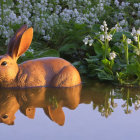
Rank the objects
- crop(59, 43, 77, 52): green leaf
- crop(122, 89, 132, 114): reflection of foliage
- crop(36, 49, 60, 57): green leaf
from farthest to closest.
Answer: crop(59, 43, 77, 52): green leaf < crop(36, 49, 60, 57): green leaf < crop(122, 89, 132, 114): reflection of foliage

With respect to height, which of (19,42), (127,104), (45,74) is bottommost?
(127,104)

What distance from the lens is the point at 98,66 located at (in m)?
4.80

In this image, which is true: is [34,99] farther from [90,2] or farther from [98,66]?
[90,2]

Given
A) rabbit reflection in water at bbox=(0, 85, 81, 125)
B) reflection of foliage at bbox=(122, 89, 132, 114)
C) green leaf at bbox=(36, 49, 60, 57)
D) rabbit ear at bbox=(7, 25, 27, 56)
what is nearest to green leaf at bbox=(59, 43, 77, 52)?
green leaf at bbox=(36, 49, 60, 57)

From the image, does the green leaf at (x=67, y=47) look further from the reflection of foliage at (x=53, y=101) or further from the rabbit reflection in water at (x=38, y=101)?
the reflection of foliage at (x=53, y=101)

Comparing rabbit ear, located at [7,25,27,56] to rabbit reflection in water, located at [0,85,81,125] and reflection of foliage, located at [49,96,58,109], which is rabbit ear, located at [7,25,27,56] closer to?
rabbit reflection in water, located at [0,85,81,125]

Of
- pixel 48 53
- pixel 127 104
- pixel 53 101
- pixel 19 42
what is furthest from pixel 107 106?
pixel 48 53

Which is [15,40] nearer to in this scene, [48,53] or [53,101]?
[53,101]

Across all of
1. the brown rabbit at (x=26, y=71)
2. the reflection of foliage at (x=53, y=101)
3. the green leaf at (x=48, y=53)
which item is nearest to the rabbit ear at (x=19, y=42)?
the brown rabbit at (x=26, y=71)

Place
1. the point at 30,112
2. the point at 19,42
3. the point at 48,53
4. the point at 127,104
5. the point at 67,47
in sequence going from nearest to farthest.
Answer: the point at 30,112 → the point at 127,104 → the point at 19,42 → the point at 48,53 → the point at 67,47

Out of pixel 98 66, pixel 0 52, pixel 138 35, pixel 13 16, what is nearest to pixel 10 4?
pixel 13 16

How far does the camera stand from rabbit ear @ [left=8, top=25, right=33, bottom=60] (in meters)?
4.15

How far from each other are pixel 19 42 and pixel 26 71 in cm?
33

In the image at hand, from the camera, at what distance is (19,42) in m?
4.14
